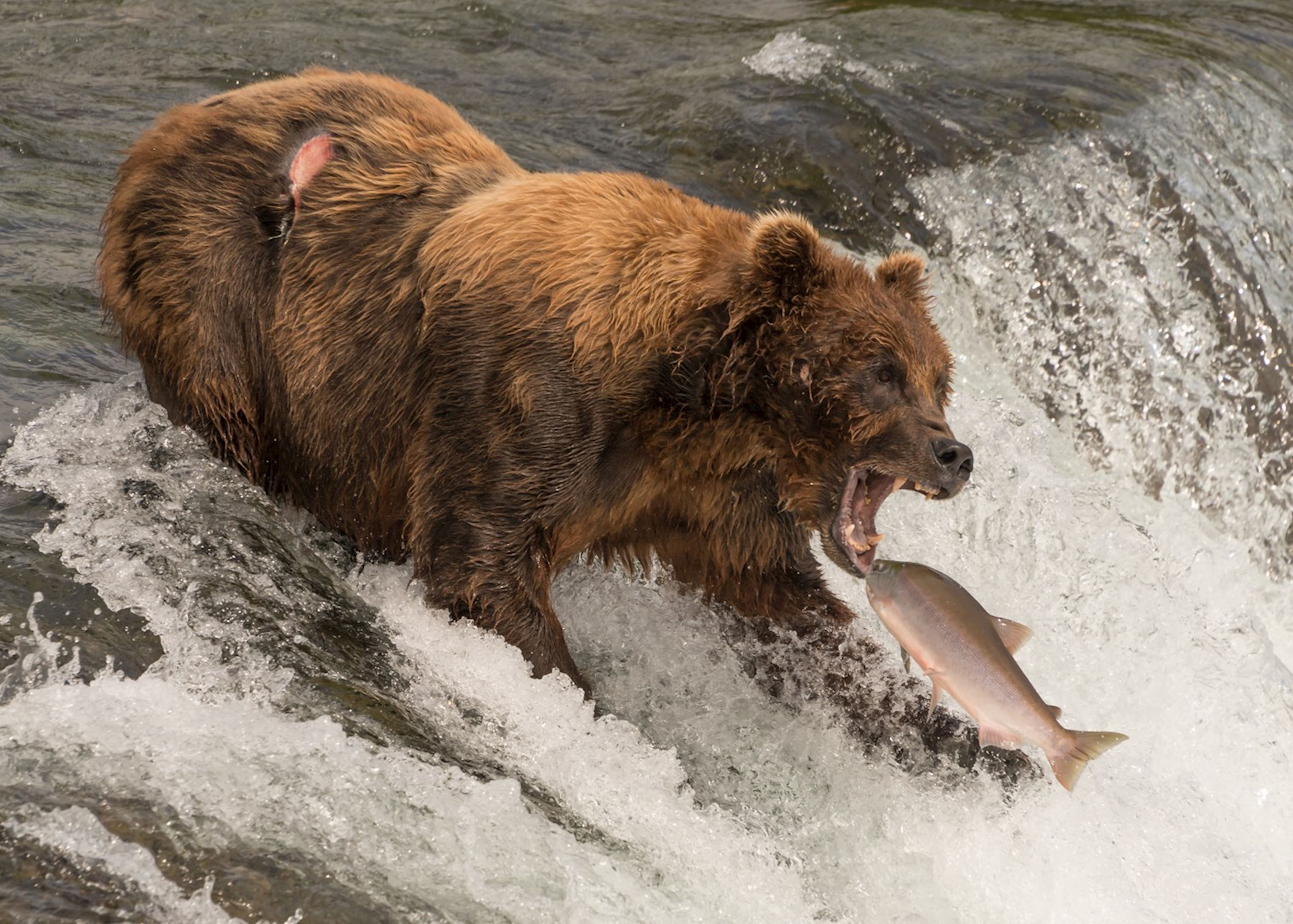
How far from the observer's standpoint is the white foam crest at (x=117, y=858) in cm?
313

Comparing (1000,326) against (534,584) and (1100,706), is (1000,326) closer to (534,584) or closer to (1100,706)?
(1100,706)

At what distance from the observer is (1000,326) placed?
7145 millimetres

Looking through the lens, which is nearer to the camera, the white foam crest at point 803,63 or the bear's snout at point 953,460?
the bear's snout at point 953,460

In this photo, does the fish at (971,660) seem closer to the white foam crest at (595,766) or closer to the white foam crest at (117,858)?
the white foam crest at (595,766)

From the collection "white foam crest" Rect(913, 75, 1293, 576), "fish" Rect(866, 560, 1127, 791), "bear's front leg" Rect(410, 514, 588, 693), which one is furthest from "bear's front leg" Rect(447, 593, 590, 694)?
"white foam crest" Rect(913, 75, 1293, 576)

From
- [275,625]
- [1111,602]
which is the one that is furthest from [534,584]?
[1111,602]

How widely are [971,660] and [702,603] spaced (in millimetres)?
1156

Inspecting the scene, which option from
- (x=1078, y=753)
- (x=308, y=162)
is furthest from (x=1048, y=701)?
(x=308, y=162)

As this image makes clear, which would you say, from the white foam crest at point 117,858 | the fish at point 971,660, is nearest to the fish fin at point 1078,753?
the fish at point 971,660

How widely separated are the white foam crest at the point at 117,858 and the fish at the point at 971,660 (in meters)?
1.77

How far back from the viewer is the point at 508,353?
4.34m

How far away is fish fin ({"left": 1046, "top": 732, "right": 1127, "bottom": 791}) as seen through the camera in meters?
4.04

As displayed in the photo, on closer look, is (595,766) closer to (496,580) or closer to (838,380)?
(496,580)

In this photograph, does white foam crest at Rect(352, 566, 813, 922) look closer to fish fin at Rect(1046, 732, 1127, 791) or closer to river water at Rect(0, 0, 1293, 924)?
river water at Rect(0, 0, 1293, 924)
